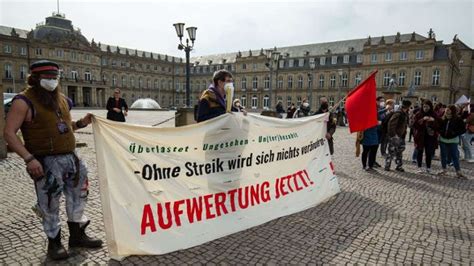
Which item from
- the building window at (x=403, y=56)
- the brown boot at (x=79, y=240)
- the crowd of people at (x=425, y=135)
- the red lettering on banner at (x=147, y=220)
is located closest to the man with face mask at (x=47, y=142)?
the brown boot at (x=79, y=240)

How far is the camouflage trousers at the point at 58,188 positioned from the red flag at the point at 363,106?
4461mm

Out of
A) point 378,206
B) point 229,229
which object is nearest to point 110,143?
point 229,229

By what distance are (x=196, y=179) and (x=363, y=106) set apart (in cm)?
355

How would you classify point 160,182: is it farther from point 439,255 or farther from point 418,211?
point 418,211

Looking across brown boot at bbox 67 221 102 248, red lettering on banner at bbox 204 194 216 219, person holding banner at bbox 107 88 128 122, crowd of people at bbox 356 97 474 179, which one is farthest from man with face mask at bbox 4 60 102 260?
crowd of people at bbox 356 97 474 179

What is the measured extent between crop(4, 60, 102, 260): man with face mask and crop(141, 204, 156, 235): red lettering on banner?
793 mm

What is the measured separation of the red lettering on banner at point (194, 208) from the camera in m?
3.54

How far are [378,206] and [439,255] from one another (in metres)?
1.73

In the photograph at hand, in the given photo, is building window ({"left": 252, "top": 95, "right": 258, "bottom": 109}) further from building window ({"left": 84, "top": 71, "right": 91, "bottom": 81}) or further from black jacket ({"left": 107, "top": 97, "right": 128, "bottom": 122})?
black jacket ({"left": 107, "top": 97, "right": 128, "bottom": 122})

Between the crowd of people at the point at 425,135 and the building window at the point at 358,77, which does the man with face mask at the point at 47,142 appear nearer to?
the crowd of people at the point at 425,135

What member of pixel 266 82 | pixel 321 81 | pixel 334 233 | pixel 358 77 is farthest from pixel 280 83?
pixel 334 233

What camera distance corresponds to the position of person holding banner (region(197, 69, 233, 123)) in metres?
4.00

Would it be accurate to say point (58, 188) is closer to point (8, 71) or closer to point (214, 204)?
point (214, 204)

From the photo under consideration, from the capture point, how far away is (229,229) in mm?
3861
